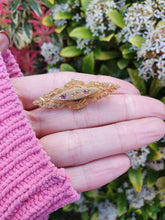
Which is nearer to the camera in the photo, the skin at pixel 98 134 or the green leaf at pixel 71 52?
the skin at pixel 98 134

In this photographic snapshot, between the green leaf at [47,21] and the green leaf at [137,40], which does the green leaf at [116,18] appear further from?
the green leaf at [47,21]

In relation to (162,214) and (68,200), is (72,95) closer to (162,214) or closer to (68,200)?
(68,200)

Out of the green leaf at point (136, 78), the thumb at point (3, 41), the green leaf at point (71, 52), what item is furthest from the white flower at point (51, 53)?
the green leaf at point (136, 78)

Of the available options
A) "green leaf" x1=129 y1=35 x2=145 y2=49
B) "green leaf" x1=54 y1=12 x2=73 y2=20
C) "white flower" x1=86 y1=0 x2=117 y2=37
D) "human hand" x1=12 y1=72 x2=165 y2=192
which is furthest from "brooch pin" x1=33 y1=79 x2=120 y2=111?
"green leaf" x1=54 y1=12 x2=73 y2=20

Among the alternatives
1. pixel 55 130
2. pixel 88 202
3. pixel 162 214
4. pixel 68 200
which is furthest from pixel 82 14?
pixel 162 214

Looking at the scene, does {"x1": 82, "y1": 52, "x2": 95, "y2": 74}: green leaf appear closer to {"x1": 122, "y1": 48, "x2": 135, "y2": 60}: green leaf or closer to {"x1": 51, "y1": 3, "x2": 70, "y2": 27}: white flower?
{"x1": 122, "y1": 48, "x2": 135, "y2": 60}: green leaf

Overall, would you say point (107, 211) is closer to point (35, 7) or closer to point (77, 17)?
point (77, 17)
